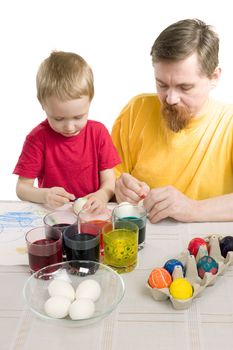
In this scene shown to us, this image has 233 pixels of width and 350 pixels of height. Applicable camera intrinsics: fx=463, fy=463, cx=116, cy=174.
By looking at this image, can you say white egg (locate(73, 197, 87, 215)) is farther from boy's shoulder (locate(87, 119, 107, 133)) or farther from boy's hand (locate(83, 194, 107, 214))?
boy's shoulder (locate(87, 119, 107, 133))

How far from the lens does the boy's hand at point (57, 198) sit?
1457mm

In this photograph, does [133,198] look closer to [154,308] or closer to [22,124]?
[154,308]

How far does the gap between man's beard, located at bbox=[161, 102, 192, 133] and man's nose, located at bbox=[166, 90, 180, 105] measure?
3cm

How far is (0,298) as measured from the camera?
3.43 ft

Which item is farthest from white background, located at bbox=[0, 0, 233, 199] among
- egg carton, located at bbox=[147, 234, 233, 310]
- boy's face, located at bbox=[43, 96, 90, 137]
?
egg carton, located at bbox=[147, 234, 233, 310]

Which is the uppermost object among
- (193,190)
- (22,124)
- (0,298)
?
(0,298)

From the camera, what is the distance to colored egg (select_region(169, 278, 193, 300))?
989mm

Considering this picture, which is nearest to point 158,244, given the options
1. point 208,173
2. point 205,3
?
point 208,173

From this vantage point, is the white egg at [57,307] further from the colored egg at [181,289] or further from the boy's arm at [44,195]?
the boy's arm at [44,195]

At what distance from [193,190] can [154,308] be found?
79cm

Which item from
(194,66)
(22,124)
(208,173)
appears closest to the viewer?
(194,66)

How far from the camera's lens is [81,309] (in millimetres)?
948

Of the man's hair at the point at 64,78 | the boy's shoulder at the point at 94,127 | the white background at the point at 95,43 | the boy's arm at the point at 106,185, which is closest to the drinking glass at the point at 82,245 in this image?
the boy's arm at the point at 106,185

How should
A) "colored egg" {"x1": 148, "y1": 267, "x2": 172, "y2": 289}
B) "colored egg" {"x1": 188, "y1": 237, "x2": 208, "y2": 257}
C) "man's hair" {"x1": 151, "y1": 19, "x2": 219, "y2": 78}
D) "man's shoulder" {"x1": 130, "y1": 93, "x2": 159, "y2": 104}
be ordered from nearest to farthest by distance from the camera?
"colored egg" {"x1": 148, "y1": 267, "x2": 172, "y2": 289}, "colored egg" {"x1": 188, "y1": 237, "x2": 208, "y2": 257}, "man's hair" {"x1": 151, "y1": 19, "x2": 219, "y2": 78}, "man's shoulder" {"x1": 130, "y1": 93, "x2": 159, "y2": 104}
